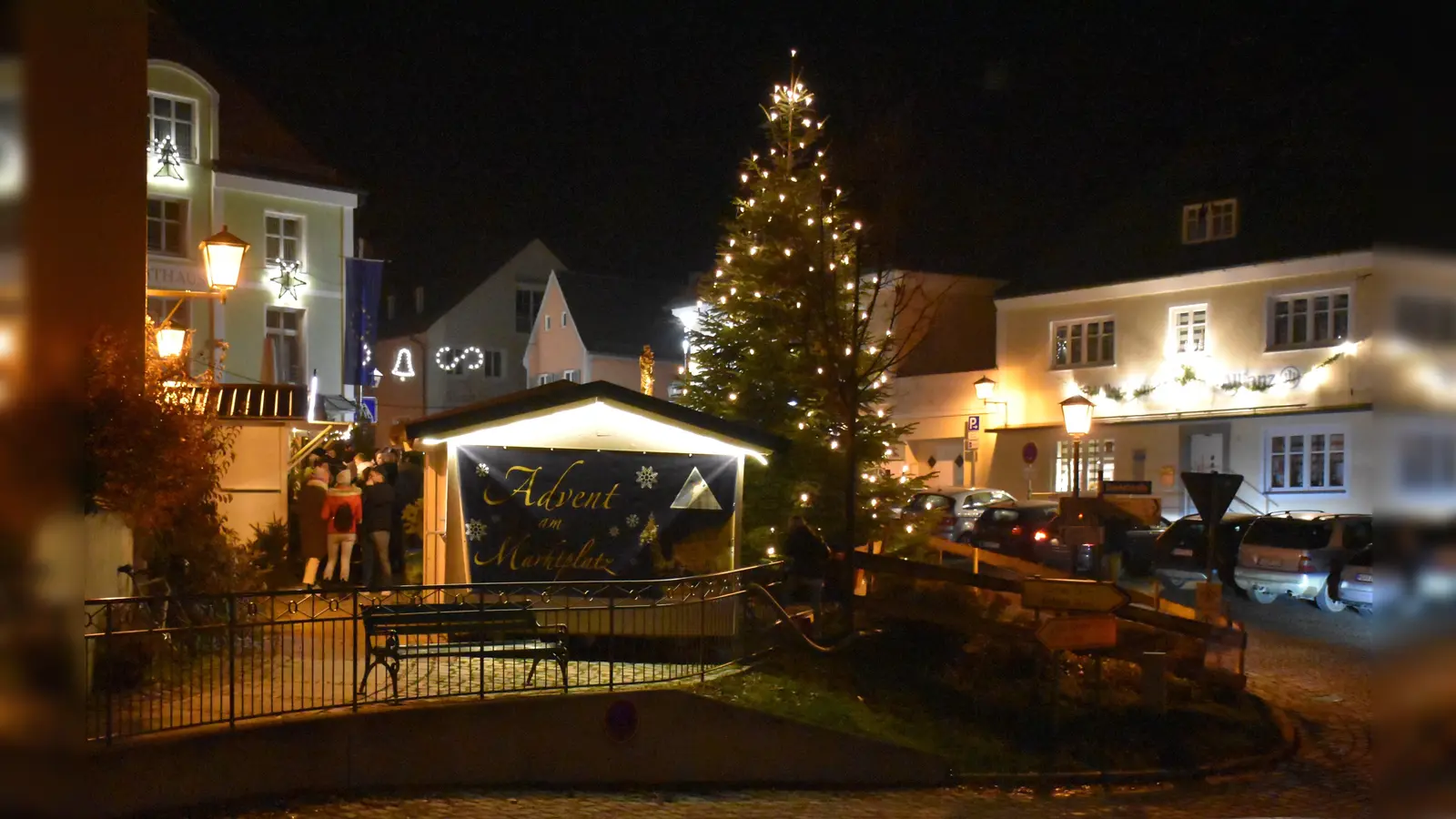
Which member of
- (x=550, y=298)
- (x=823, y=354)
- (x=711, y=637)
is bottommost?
(x=711, y=637)

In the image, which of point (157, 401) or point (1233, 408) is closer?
point (157, 401)

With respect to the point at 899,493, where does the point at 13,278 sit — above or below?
above

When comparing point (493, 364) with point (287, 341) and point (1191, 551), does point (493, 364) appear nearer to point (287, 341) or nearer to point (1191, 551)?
point (287, 341)

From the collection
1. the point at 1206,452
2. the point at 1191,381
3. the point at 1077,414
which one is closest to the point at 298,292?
the point at 1077,414

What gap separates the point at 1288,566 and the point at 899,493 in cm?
790

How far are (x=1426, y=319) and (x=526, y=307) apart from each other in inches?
2500

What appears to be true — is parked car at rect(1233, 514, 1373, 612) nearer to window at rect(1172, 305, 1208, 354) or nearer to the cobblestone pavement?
the cobblestone pavement

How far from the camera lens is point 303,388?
20.1m

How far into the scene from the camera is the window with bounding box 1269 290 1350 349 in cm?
3372

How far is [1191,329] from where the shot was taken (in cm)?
3716

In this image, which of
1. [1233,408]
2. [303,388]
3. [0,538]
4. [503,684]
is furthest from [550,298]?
[0,538]

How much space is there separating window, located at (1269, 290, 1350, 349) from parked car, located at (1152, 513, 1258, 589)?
1005cm

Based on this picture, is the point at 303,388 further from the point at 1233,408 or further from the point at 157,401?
the point at 1233,408

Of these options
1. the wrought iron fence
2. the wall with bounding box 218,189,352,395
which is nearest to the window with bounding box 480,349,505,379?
the wall with bounding box 218,189,352,395
